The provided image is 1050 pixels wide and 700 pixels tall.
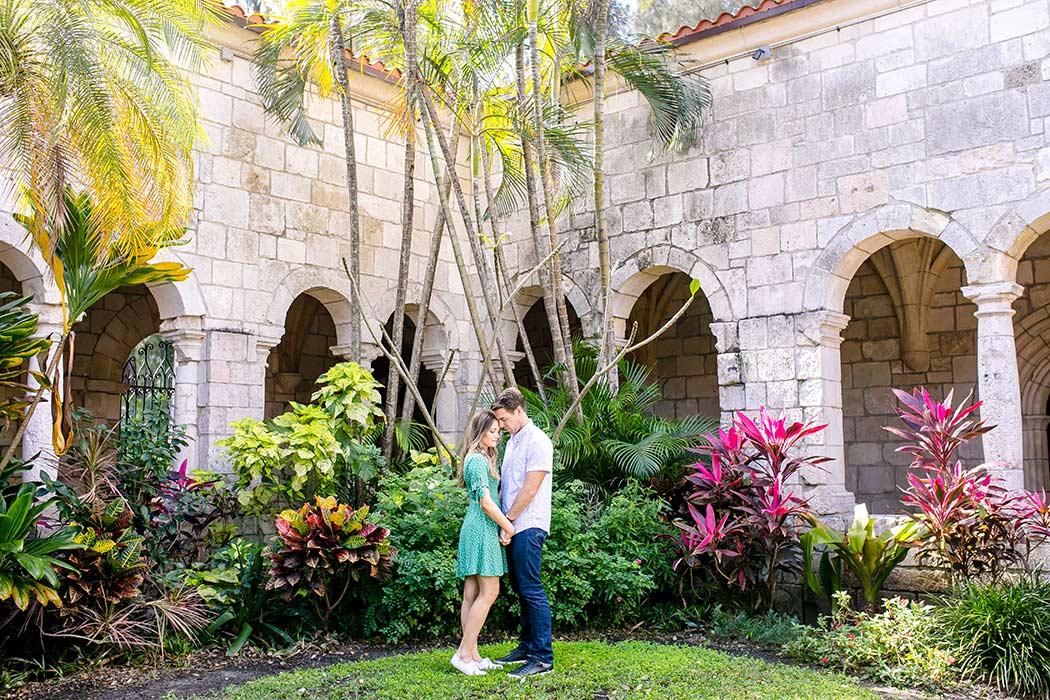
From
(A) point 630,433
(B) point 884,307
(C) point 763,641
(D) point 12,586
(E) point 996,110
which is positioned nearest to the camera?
(D) point 12,586

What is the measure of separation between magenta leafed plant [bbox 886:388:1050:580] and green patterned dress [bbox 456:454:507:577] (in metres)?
2.79

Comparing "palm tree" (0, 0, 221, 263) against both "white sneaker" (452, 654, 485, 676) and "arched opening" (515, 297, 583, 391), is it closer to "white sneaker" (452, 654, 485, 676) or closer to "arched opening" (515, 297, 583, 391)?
"white sneaker" (452, 654, 485, 676)

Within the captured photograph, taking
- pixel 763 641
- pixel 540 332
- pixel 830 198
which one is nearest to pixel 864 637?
pixel 763 641

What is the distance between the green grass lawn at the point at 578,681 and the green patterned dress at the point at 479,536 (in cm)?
51

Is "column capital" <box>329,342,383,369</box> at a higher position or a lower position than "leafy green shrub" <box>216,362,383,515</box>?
higher

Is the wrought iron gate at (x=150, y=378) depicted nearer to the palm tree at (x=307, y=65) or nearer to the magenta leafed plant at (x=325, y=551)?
the palm tree at (x=307, y=65)

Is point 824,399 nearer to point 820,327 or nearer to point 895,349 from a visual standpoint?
point 820,327

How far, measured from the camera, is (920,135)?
24.2 feet

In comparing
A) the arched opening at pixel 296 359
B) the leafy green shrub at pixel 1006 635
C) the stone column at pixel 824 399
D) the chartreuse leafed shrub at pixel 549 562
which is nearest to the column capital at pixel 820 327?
the stone column at pixel 824 399

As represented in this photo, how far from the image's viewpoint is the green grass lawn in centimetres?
446

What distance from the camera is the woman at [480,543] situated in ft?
15.1

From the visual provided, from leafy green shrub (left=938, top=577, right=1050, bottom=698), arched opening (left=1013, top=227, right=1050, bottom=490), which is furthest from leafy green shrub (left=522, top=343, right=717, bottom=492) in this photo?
arched opening (left=1013, top=227, right=1050, bottom=490)

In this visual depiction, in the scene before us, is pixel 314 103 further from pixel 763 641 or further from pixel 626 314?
pixel 763 641

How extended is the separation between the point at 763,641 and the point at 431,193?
5.33 m
